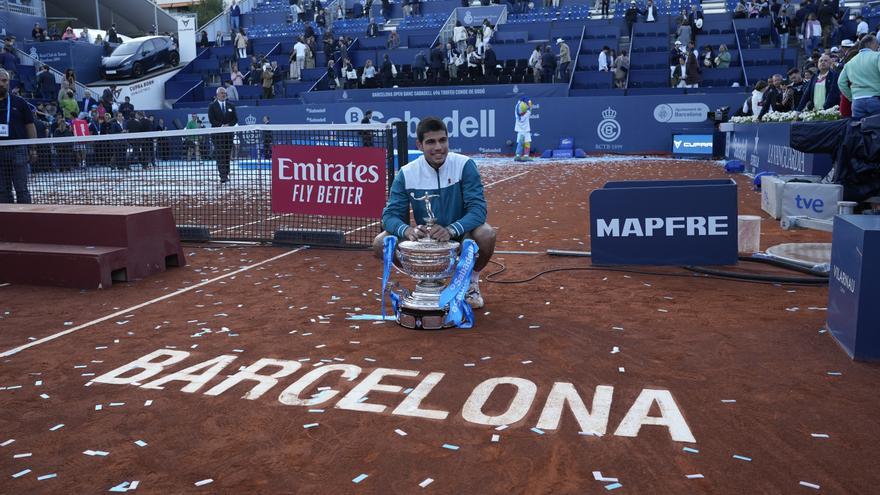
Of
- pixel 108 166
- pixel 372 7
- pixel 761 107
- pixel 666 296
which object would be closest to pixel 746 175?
pixel 761 107

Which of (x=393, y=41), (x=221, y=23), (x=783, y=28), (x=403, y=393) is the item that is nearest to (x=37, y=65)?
(x=221, y=23)

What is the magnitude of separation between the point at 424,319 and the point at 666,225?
3.14m

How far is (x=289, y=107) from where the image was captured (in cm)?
2794

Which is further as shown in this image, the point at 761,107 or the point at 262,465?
the point at 761,107

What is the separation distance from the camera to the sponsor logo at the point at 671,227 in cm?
721

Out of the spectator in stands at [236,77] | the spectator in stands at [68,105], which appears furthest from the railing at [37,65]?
the spectator in stands at [236,77]

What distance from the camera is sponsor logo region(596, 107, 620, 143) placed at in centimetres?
2456

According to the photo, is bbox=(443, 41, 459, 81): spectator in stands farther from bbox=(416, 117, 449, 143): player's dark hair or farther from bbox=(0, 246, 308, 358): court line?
bbox=(416, 117, 449, 143): player's dark hair

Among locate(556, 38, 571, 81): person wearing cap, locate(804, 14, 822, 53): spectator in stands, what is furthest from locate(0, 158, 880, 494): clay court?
locate(804, 14, 822, 53): spectator in stands

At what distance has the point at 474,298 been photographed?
5.83 metres

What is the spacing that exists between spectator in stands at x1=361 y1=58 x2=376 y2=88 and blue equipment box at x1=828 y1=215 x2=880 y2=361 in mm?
25973

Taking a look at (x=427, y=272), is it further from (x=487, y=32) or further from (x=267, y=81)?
(x=487, y=32)

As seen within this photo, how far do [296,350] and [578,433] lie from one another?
2.11 metres

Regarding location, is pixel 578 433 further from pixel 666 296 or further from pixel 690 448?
pixel 666 296
